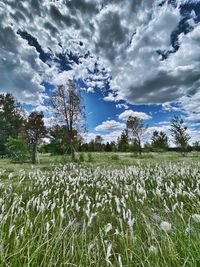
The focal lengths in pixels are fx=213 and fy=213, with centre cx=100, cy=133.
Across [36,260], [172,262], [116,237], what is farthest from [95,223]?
[172,262]

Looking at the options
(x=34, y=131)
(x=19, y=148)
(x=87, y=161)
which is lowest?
(x=87, y=161)

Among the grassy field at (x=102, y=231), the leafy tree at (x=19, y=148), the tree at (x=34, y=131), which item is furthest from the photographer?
the leafy tree at (x=19, y=148)

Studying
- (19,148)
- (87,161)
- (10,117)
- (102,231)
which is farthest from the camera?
(10,117)

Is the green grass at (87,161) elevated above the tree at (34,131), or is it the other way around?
the tree at (34,131)

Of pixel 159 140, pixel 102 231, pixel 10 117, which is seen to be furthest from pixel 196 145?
pixel 102 231

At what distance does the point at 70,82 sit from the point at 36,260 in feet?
70.1

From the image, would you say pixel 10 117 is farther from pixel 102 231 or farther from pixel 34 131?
pixel 102 231

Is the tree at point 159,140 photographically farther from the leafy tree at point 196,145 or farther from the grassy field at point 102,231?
the grassy field at point 102,231

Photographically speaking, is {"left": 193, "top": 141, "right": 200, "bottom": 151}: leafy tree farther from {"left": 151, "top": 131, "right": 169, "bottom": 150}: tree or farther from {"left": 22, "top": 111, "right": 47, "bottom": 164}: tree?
{"left": 22, "top": 111, "right": 47, "bottom": 164}: tree

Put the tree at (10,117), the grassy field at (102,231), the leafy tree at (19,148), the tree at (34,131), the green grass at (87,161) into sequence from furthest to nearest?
the tree at (10,117) → the leafy tree at (19,148) → the tree at (34,131) → the green grass at (87,161) → the grassy field at (102,231)

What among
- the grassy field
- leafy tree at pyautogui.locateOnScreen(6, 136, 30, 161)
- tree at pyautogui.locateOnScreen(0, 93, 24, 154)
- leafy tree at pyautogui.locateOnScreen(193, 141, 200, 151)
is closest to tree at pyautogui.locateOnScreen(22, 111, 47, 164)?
leafy tree at pyautogui.locateOnScreen(6, 136, 30, 161)

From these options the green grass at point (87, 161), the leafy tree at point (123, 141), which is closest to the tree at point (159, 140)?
the leafy tree at point (123, 141)

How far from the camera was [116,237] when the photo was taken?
297cm

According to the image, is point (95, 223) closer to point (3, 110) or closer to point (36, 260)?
point (36, 260)
